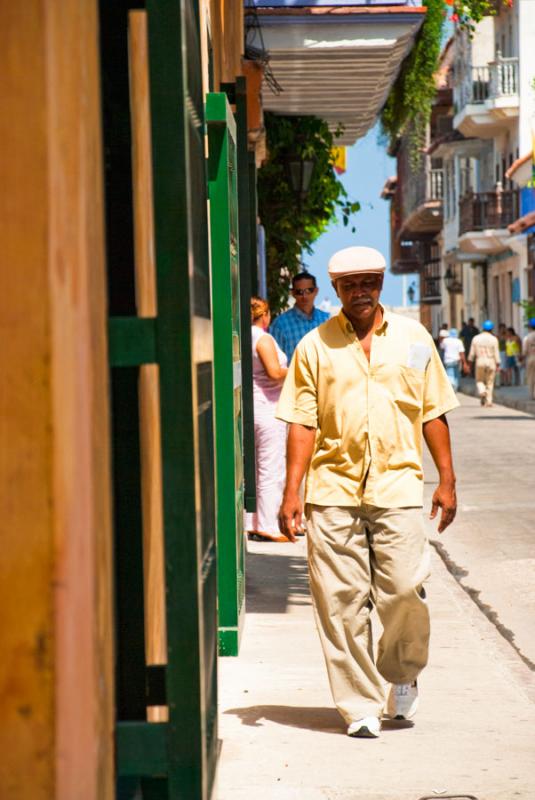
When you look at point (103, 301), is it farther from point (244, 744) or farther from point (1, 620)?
point (244, 744)

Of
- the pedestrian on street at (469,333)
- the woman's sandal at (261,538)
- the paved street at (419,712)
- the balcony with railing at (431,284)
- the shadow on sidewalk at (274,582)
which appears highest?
the paved street at (419,712)

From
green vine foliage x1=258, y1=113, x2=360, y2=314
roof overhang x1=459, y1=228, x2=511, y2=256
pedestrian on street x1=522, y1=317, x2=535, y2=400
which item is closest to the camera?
green vine foliage x1=258, y1=113, x2=360, y2=314

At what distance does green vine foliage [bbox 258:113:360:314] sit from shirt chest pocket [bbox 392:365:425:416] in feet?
36.8

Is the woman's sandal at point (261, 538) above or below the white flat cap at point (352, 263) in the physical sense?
below

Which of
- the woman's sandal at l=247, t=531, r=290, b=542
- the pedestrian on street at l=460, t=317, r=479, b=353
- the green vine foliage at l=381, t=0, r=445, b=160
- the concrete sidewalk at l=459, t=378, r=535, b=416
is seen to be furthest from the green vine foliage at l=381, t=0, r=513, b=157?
the pedestrian on street at l=460, t=317, r=479, b=353

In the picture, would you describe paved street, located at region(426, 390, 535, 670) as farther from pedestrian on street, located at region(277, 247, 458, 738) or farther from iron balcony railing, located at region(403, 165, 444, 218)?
iron balcony railing, located at region(403, 165, 444, 218)

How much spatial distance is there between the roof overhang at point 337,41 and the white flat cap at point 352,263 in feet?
22.4

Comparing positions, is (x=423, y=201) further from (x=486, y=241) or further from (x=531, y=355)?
(x=531, y=355)

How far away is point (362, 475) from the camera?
621cm

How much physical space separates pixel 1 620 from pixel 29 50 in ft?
3.12

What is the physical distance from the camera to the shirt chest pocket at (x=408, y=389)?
6.21 metres

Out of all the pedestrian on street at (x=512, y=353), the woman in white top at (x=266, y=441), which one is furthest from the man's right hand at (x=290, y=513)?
the pedestrian on street at (x=512, y=353)

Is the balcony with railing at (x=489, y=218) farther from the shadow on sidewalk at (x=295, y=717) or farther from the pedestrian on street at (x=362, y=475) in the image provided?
the pedestrian on street at (x=362, y=475)

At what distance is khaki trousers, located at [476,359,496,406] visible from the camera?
35.4m
